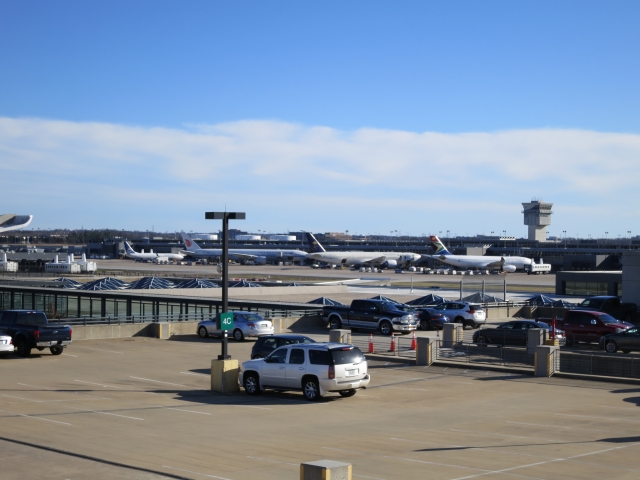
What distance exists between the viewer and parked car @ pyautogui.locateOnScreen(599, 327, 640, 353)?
3122 centimetres

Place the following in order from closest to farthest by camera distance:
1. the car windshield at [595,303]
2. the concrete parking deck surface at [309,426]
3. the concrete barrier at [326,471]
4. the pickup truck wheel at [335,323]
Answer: the concrete barrier at [326,471], the concrete parking deck surface at [309,426], the pickup truck wheel at [335,323], the car windshield at [595,303]

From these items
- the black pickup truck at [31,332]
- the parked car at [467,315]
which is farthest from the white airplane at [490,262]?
the black pickup truck at [31,332]

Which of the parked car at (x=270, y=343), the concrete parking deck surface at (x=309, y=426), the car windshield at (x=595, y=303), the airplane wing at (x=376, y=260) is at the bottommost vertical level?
the concrete parking deck surface at (x=309, y=426)

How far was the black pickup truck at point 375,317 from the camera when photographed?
38625 mm

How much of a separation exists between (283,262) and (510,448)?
175366mm

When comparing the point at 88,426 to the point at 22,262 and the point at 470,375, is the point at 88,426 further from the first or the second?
the point at 22,262

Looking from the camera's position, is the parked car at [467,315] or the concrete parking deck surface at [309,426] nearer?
the concrete parking deck surface at [309,426]

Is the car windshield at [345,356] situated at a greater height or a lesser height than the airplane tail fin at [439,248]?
lesser

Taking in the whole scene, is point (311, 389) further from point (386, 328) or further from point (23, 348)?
point (386, 328)

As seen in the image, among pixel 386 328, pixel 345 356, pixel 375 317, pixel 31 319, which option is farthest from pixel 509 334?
pixel 31 319

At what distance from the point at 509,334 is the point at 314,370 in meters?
14.6

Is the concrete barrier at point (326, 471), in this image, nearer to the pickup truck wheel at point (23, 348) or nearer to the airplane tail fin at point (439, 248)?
the pickup truck wheel at point (23, 348)

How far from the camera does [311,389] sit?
2125 centimetres

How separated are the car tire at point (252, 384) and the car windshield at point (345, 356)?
2.69m
